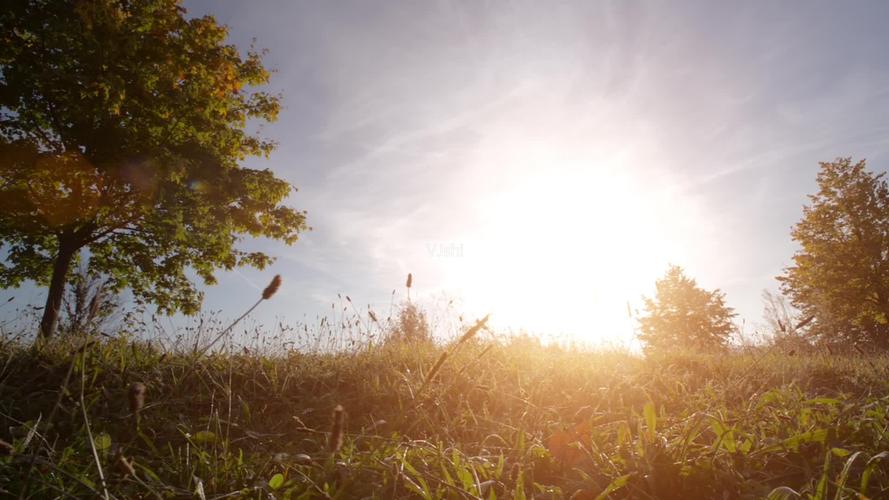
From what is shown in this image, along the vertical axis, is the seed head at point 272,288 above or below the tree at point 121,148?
below

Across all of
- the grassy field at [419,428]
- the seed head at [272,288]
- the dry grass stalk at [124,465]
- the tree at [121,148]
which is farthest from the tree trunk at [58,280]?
the seed head at [272,288]

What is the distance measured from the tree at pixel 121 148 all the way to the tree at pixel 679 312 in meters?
22.1

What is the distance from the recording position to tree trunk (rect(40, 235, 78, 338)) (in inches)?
344

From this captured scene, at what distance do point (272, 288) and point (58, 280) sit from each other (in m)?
11.7

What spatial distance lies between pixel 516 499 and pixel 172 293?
1180 cm

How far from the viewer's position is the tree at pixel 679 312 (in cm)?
2342

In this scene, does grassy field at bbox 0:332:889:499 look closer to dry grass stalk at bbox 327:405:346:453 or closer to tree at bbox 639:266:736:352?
dry grass stalk at bbox 327:405:346:453

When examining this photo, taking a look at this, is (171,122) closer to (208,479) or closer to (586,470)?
(208,479)

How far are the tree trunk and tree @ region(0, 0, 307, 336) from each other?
30 mm

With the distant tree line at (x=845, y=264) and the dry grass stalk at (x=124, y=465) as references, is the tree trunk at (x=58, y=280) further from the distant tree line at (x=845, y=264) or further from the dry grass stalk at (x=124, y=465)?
the distant tree line at (x=845, y=264)

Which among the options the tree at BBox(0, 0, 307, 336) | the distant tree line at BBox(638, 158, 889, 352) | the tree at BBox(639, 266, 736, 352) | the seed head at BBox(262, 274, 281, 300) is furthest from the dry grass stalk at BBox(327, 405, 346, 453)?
the tree at BBox(639, 266, 736, 352)

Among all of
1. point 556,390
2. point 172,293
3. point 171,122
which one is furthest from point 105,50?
point 556,390

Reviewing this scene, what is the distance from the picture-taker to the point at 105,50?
792cm

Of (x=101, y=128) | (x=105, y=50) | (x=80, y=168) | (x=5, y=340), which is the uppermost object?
(x=105, y=50)
